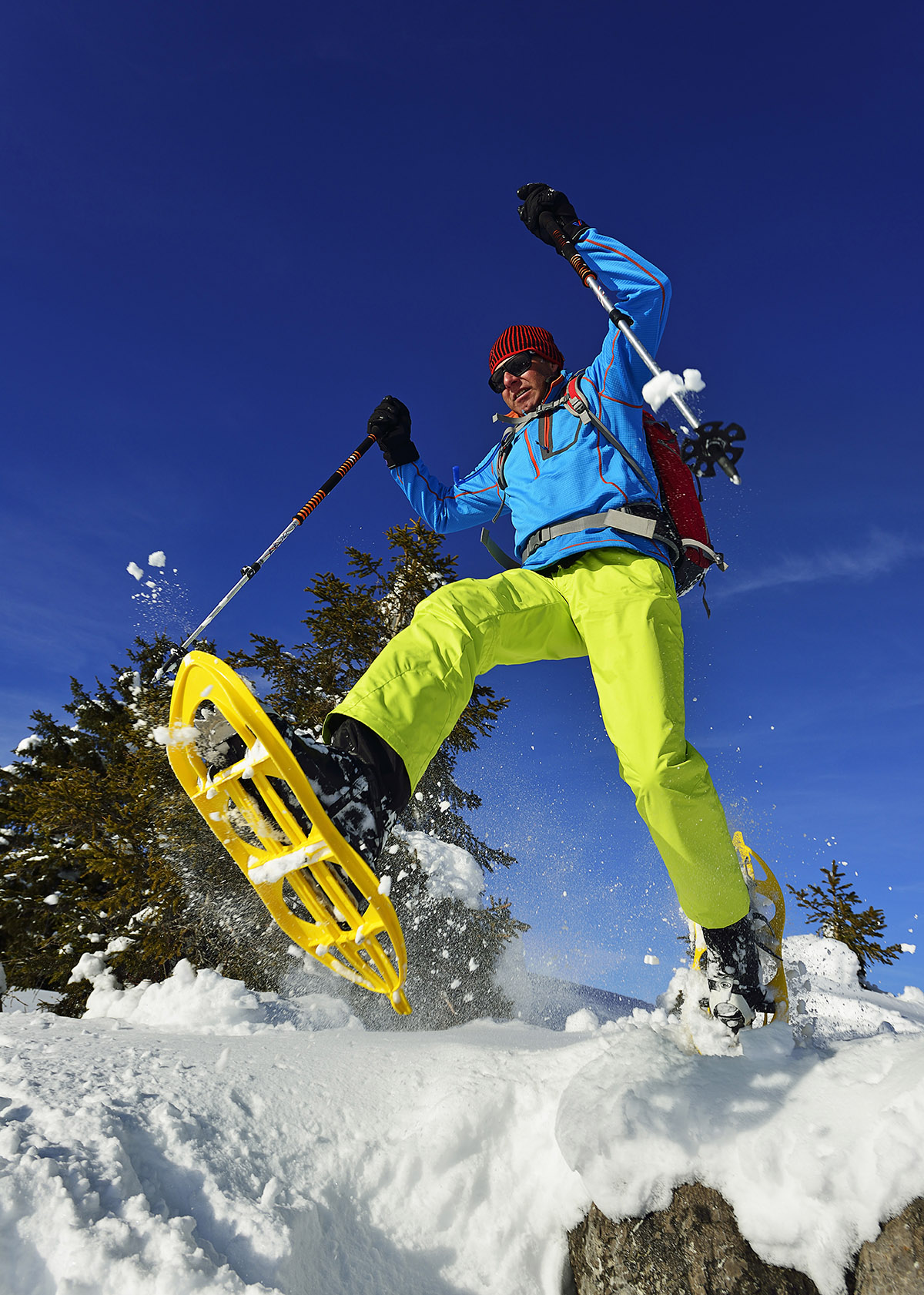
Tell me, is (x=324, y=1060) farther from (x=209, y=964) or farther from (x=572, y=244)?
(x=209, y=964)

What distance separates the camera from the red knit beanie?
12.7 feet

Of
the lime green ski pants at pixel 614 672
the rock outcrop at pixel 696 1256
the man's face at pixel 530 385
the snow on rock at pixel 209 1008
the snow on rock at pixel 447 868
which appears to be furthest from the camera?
the snow on rock at pixel 447 868

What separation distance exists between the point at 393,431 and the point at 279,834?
3.00 metres

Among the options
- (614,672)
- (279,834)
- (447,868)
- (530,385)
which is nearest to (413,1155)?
(279,834)

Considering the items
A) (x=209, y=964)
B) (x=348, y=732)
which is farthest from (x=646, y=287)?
(x=209, y=964)

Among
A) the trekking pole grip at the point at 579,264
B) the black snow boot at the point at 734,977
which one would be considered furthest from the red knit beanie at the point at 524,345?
the black snow boot at the point at 734,977

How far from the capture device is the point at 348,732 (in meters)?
2.20

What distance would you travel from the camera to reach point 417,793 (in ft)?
31.5

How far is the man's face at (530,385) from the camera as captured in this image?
3807mm

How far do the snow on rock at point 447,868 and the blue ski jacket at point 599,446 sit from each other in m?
4.53

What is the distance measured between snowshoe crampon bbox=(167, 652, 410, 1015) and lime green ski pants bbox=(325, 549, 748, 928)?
1.15ft

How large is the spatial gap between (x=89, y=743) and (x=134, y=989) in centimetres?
1057

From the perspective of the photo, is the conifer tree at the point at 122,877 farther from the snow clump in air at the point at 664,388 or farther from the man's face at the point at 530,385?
the snow clump in air at the point at 664,388

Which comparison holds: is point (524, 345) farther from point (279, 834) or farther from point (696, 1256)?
point (696, 1256)
